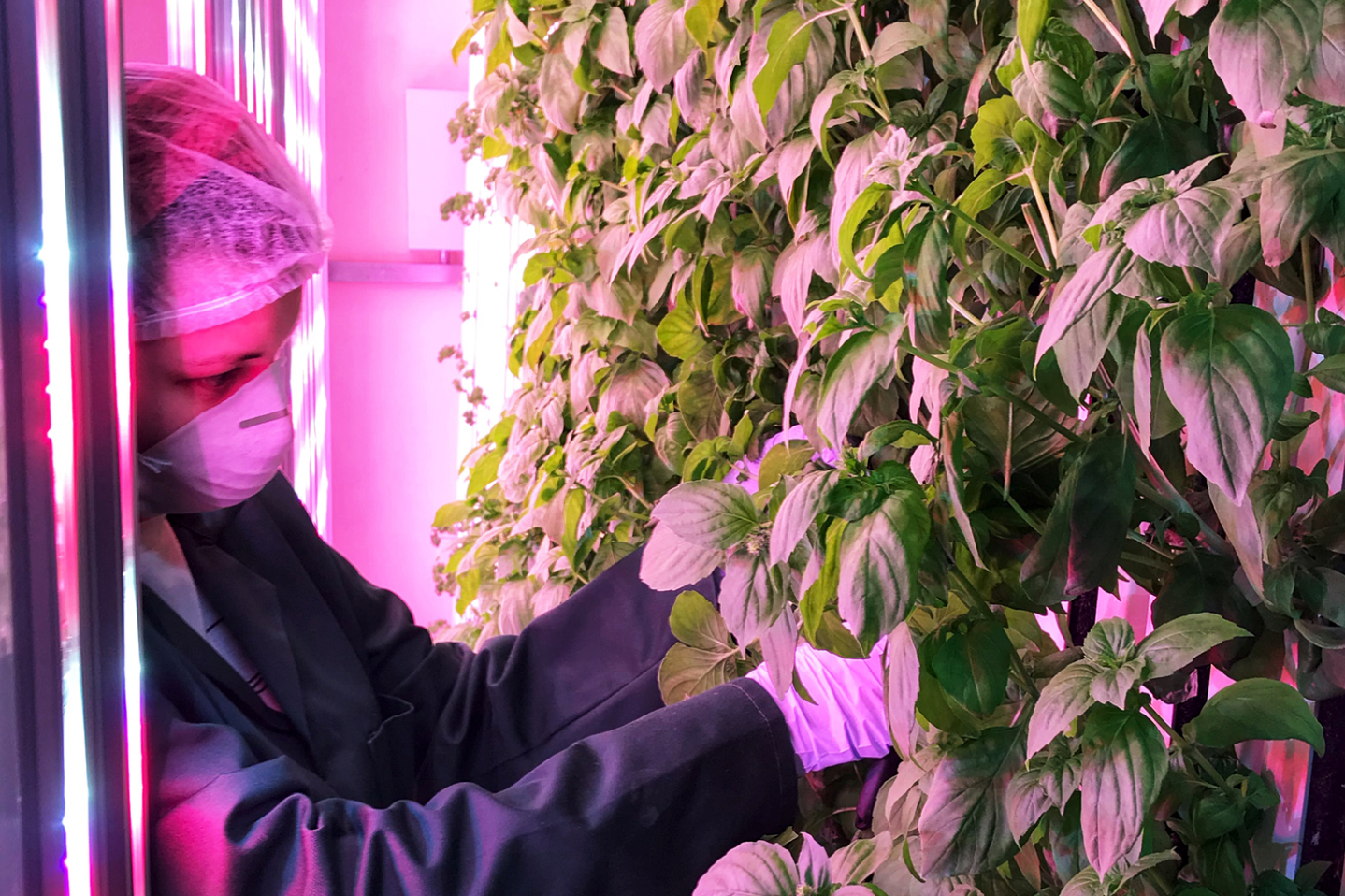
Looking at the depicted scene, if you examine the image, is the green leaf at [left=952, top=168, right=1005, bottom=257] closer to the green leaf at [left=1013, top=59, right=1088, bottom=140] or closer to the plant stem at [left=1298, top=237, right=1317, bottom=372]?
the green leaf at [left=1013, top=59, right=1088, bottom=140]

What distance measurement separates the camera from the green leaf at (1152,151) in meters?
0.61

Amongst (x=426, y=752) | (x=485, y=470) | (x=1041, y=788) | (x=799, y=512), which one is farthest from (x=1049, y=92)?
→ (x=485, y=470)

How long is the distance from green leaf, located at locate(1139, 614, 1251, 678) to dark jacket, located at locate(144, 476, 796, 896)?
1.55ft

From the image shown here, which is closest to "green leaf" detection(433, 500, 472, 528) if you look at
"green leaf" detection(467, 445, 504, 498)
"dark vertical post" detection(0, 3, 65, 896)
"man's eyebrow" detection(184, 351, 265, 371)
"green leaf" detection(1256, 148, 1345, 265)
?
"green leaf" detection(467, 445, 504, 498)

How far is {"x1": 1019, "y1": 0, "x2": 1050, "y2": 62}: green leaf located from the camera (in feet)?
1.82

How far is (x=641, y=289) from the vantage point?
1337mm

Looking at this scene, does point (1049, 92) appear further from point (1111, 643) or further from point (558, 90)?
point (558, 90)

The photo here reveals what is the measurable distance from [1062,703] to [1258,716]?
0.41 feet

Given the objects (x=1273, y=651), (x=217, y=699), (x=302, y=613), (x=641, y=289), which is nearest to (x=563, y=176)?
(x=641, y=289)

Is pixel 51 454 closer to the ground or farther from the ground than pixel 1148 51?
closer to the ground

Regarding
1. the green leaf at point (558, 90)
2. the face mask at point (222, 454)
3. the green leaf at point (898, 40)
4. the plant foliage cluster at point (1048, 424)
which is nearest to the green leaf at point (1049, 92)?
the plant foliage cluster at point (1048, 424)

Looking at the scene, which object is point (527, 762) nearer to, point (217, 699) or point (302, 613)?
point (302, 613)

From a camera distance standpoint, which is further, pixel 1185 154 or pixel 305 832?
pixel 305 832

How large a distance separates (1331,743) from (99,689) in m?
0.76
